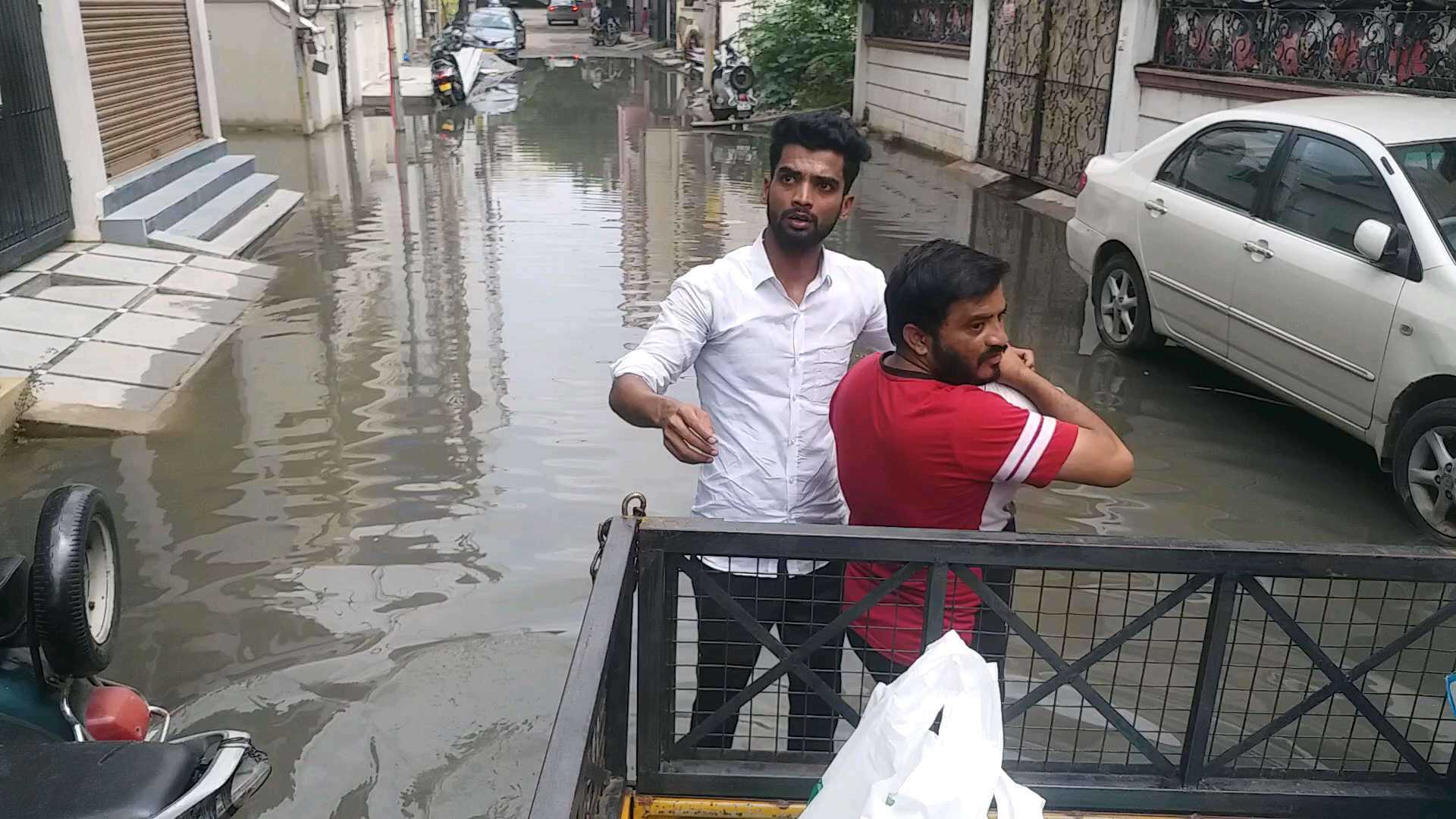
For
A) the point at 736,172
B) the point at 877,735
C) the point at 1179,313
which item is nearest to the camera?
the point at 877,735

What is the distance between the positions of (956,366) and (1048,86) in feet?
39.0

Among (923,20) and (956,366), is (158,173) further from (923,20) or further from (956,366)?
(923,20)

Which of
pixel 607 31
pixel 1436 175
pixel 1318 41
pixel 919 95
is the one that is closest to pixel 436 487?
pixel 1436 175

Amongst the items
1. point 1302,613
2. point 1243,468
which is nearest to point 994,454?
point 1302,613

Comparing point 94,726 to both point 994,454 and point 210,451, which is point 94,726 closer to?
point 994,454

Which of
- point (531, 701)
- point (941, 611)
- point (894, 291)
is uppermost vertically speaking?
point (894, 291)

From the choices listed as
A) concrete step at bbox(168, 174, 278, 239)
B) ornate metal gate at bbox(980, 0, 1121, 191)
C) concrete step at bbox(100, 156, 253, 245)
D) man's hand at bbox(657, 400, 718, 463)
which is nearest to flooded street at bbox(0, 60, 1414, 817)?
concrete step at bbox(168, 174, 278, 239)

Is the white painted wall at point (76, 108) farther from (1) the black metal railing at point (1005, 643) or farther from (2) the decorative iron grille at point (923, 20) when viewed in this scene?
(2) the decorative iron grille at point (923, 20)

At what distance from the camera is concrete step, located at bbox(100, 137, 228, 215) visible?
9.03 metres

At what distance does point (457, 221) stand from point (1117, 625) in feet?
27.9

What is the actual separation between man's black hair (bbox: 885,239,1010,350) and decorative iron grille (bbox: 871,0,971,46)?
48.3 ft

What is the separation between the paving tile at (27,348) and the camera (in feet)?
20.2

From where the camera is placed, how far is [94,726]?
2.48 meters

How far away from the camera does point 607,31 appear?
153 ft
